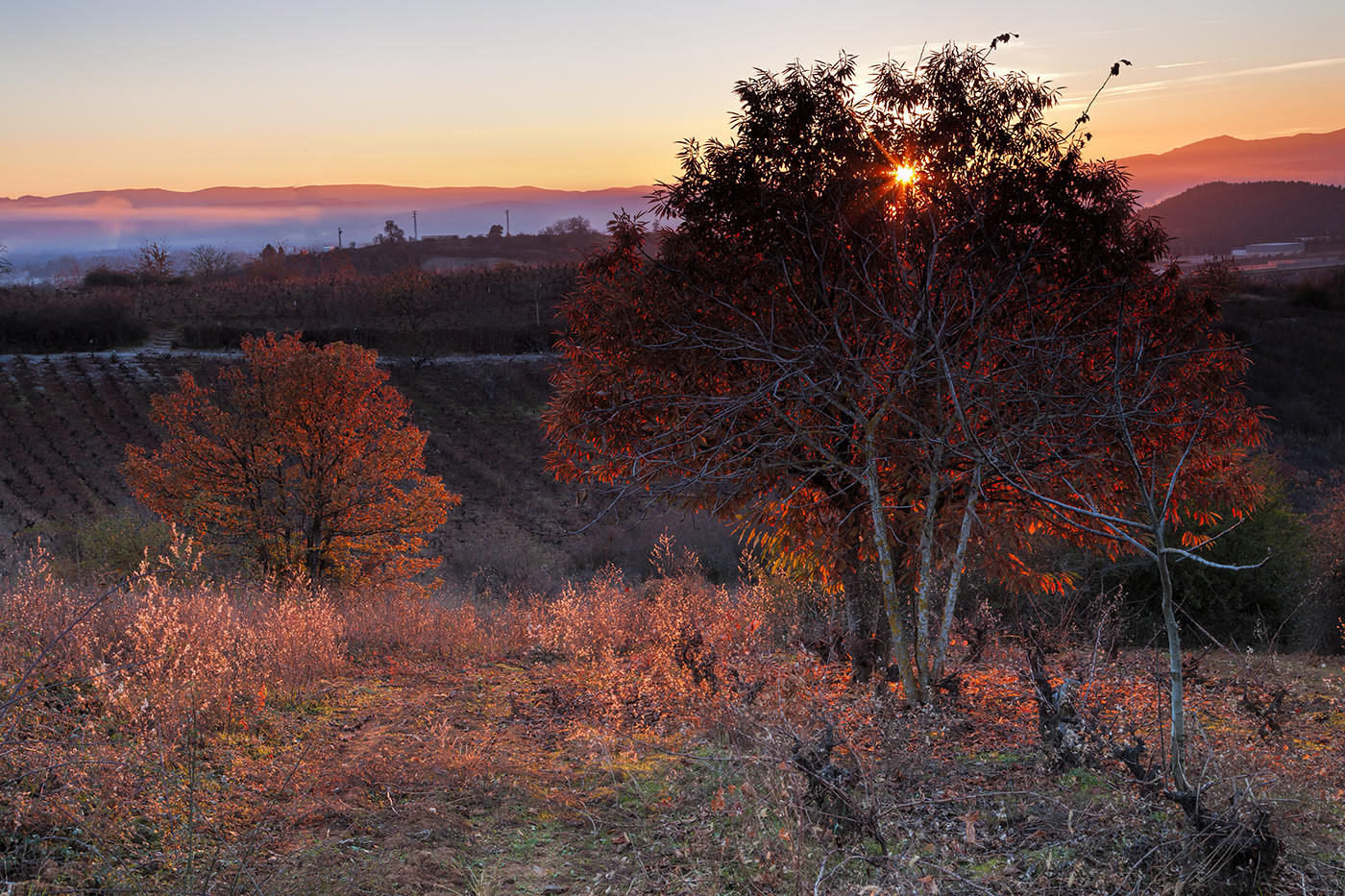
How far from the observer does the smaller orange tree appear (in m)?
23.8

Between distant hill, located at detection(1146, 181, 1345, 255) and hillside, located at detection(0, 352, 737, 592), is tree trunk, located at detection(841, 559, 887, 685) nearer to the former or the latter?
hillside, located at detection(0, 352, 737, 592)

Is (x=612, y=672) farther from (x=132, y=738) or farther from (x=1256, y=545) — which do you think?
(x=1256, y=545)

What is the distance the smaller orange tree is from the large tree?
17831mm

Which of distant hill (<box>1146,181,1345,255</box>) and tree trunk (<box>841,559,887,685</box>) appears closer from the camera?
tree trunk (<box>841,559,887,685</box>)

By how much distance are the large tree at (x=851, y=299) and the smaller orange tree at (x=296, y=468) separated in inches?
702

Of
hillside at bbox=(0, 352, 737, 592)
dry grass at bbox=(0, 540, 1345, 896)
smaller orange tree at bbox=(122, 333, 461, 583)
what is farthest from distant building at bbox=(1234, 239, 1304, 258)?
dry grass at bbox=(0, 540, 1345, 896)

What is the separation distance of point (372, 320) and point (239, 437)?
49261 mm

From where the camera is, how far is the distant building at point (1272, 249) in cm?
8712

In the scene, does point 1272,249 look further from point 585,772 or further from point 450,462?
point 585,772

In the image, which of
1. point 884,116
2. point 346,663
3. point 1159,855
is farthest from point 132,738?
point 884,116

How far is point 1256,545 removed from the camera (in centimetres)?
1587

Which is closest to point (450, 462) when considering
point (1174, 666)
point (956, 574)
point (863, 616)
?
point (863, 616)

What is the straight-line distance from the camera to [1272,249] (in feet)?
300

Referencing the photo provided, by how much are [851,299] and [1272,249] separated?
4165 inches
